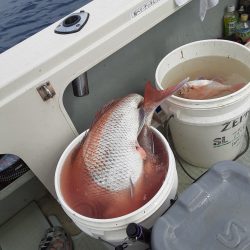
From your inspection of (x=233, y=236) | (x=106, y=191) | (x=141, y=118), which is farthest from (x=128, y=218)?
(x=141, y=118)

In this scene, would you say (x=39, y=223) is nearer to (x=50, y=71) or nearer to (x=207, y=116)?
(x=50, y=71)

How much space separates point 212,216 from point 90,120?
739 mm

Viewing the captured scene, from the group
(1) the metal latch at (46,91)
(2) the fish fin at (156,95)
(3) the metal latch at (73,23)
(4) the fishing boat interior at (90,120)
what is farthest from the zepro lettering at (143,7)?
(1) the metal latch at (46,91)

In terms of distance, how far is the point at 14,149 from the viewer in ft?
3.43

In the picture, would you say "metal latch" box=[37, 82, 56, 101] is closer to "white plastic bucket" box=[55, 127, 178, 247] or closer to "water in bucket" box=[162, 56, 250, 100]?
"white plastic bucket" box=[55, 127, 178, 247]

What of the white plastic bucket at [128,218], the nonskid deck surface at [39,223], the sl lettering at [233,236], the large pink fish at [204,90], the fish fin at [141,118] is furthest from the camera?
the nonskid deck surface at [39,223]

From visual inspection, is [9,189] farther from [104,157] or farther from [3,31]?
[3,31]

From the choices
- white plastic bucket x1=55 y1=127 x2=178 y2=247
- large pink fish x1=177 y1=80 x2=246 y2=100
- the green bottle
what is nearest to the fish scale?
white plastic bucket x1=55 y1=127 x2=178 y2=247

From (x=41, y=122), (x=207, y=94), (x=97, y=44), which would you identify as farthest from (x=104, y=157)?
(x=207, y=94)

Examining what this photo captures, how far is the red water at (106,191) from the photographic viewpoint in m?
0.90

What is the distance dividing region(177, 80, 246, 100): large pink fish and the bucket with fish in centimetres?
19

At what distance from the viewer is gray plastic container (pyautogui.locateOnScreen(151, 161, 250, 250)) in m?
0.70

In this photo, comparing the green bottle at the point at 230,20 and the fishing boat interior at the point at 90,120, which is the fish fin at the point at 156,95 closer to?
the fishing boat interior at the point at 90,120

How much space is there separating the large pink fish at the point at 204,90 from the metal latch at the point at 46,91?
1.72ft
